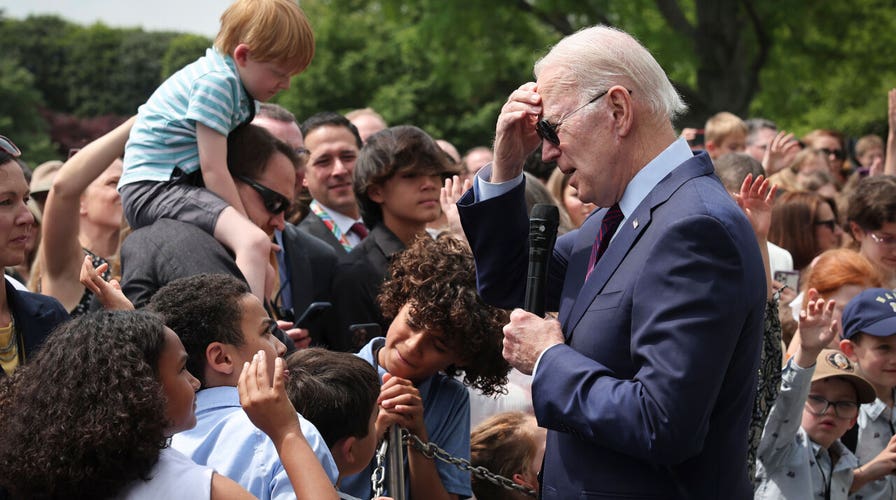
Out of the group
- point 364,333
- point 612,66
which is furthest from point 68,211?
point 612,66

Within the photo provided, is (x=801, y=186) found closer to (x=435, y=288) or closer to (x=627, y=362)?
(x=435, y=288)

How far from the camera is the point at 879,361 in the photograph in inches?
209

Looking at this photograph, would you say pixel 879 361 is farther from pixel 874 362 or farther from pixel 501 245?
pixel 501 245

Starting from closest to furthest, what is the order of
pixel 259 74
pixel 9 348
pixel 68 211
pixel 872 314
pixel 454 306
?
pixel 9 348
pixel 454 306
pixel 259 74
pixel 68 211
pixel 872 314

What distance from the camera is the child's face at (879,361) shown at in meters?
5.29

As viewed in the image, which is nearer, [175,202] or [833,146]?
[175,202]

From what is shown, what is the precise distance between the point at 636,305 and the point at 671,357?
0.17 meters

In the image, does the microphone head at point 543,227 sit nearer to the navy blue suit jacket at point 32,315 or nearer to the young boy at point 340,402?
the young boy at point 340,402

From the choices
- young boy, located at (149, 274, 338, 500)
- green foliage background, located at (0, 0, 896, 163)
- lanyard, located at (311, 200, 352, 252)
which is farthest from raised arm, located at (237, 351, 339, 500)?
green foliage background, located at (0, 0, 896, 163)

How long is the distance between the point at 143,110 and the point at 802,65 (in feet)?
69.1

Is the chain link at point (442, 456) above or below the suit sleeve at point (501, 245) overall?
below

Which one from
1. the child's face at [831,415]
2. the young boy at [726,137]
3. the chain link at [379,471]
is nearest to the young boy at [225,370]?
the chain link at [379,471]

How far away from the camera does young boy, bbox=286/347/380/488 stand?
3.62m

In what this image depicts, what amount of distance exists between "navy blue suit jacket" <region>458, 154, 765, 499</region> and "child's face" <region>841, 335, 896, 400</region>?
2.63m
